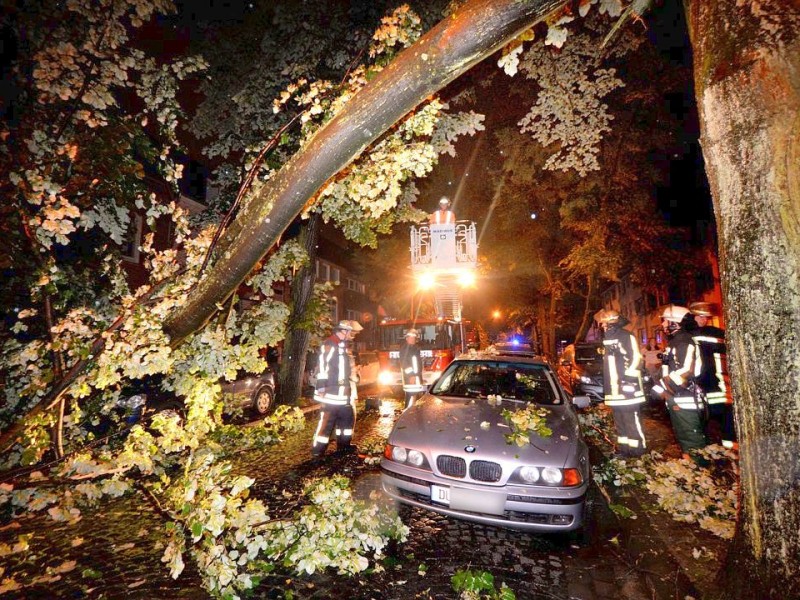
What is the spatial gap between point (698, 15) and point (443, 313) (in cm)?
1351

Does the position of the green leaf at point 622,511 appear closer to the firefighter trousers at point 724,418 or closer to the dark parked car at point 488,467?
the dark parked car at point 488,467

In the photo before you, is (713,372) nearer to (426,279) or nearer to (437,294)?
(426,279)

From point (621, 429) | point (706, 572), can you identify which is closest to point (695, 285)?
point (621, 429)

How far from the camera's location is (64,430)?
419 cm

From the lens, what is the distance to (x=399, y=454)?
3.79m

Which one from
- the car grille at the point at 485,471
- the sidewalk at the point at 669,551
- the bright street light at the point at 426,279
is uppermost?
Result: the bright street light at the point at 426,279

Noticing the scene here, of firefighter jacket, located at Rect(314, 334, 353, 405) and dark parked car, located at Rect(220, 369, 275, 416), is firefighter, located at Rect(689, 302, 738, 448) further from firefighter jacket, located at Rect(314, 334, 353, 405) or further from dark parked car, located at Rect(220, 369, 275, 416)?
dark parked car, located at Rect(220, 369, 275, 416)

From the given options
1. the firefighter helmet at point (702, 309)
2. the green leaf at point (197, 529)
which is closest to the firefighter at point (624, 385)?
the firefighter helmet at point (702, 309)

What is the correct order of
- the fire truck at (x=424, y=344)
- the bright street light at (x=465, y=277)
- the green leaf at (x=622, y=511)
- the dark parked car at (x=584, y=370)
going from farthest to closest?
the fire truck at (x=424, y=344) < the bright street light at (x=465, y=277) < the dark parked car at (x=584, y=370) < the green leaf at (x=622, y=511)

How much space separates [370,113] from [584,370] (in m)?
10.9

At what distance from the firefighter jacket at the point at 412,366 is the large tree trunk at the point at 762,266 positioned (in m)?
6.39

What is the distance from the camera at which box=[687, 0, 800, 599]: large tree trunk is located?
213 centimetres

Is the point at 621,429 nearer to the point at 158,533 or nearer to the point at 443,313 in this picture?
the point at 158,533

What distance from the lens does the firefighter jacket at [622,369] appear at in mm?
5512
